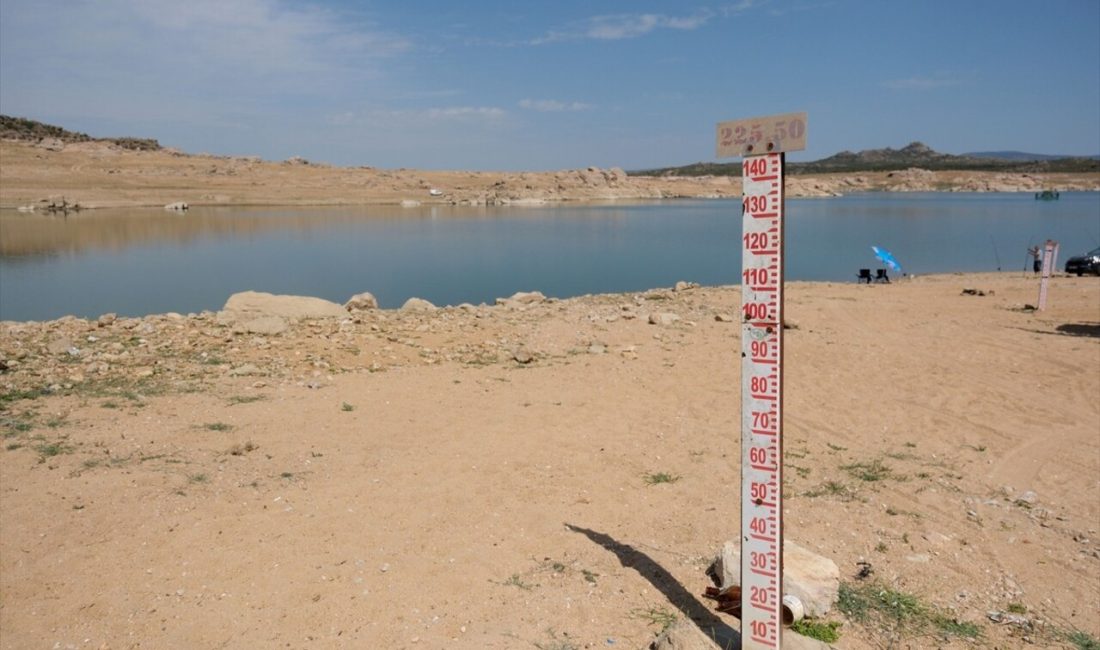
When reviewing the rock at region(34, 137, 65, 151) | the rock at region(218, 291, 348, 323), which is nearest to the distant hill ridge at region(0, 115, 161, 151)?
the rock at region(34, 137, 65, 151)

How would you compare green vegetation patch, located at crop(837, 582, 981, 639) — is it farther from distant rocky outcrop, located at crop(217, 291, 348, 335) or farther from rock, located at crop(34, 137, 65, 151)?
rock, located at crop(34, 137, 65, 151)

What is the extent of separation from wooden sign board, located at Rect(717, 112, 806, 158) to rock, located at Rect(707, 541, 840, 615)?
7.61 feet

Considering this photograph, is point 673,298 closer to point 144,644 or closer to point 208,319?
point 208,319

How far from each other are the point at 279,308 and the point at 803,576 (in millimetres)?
11780

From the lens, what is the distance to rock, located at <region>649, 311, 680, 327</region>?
42.7 feet

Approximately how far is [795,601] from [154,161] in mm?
95671

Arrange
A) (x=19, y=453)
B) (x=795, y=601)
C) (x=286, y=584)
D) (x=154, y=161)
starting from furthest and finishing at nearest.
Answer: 1. (x=154, y=161)
2. (x=19, y=453)
3. (x=286, y=584)
4. (x=795, y=601)

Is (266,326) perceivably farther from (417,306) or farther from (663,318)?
(663,318)

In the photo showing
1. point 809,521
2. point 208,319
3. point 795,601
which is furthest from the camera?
point 208,319

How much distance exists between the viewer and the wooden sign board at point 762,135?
3146 mm

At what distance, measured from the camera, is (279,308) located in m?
13.9

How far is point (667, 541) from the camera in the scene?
17.1 feet

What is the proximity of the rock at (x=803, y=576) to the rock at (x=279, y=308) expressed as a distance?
10121 mm

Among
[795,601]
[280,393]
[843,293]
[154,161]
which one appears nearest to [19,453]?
[280,393]
